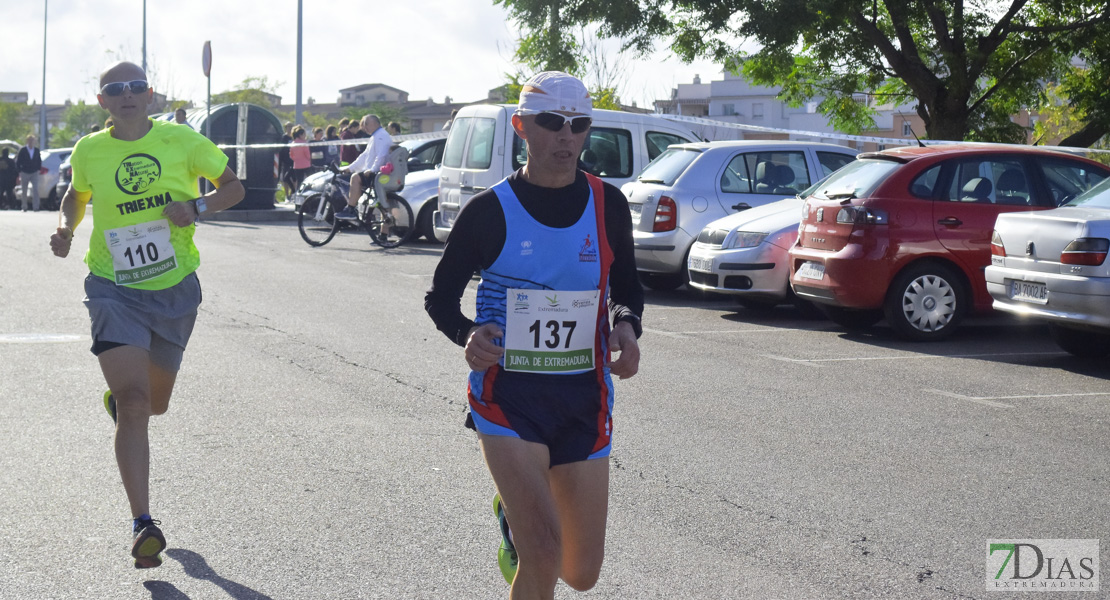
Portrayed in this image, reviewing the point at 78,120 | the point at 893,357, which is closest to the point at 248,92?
the point at 78,120

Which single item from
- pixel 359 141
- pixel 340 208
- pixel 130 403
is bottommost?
pixel 130 403

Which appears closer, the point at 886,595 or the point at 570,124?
the point at 570,124

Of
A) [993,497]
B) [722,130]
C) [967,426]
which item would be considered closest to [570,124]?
[993,497]

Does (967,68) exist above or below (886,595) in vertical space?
above

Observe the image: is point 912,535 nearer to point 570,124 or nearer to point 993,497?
point 993,497

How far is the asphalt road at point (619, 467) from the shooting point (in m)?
4.59

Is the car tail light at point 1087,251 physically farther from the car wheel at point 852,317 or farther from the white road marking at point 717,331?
the white road marking at point 717,331

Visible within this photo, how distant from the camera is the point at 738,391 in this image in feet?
27.3

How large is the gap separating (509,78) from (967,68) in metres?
21.9

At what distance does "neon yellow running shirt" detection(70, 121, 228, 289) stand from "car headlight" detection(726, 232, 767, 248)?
7472 millimetres

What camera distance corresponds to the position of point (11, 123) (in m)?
110

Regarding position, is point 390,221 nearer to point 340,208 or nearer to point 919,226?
point 340,208

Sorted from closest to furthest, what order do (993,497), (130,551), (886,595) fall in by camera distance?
(886,595), (130,551), (993,497)

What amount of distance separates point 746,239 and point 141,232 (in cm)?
780
